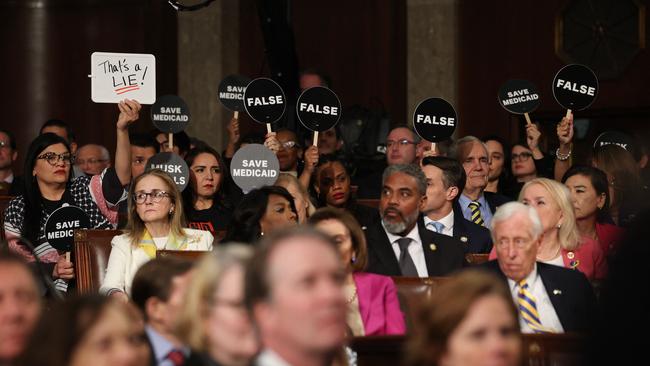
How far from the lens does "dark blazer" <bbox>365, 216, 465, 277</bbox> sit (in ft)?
24.7

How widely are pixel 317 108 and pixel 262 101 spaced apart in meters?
0.40

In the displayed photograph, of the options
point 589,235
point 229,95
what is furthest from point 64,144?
point 589,235

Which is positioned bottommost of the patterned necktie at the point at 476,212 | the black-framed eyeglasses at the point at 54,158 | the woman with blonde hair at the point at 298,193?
the patterned necktie at the point at 476,212

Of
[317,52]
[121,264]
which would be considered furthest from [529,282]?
[317,52]

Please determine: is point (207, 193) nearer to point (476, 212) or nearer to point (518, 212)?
point (476, 212)

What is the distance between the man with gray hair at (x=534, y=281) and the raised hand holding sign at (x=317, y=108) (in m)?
3.27

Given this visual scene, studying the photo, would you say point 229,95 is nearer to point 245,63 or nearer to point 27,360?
point 245,63

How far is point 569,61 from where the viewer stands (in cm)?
1302

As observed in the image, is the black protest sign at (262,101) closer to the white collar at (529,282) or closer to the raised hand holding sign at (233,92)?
the raised hand holding sign at (233,92)

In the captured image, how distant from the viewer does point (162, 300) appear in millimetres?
5031

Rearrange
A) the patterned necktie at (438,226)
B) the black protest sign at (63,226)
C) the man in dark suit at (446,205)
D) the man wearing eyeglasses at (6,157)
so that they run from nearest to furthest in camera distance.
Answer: the black protest sign at (63,226)
the man in dark suit at (446,205)
the patterned necktie at (438,226)
the man wearing eyeglasses at (6,157)

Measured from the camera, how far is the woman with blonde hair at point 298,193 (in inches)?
331

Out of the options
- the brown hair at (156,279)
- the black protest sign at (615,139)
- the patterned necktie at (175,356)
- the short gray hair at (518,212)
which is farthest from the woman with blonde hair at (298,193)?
the patterned necktie at (175,356)

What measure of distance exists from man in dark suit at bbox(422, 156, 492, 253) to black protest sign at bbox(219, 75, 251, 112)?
200 centimetres
